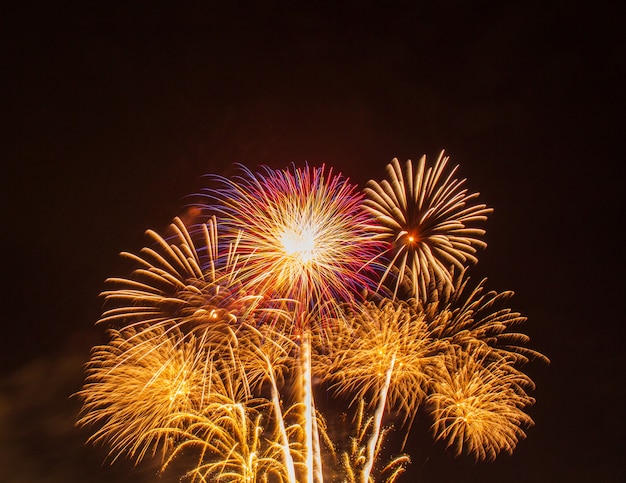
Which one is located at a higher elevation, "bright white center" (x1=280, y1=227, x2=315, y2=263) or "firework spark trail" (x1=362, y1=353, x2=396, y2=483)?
"bright white center" (x1=280, y1=227, x2=315, y2=263)

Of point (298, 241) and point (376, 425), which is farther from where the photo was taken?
point (376, 425)

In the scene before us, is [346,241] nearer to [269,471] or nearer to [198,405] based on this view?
[198,405]

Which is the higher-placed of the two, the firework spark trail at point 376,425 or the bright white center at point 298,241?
the bright white center at point 298,241

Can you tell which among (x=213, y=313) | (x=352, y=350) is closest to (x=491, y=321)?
(x=352, y=350)

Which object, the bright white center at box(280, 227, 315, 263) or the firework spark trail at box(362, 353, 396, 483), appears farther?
the firework spark trail at box(362, 353, 396, 483)

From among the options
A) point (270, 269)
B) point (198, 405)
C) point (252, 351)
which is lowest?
point (198, 405)

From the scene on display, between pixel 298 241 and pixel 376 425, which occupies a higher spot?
pixel 298 241

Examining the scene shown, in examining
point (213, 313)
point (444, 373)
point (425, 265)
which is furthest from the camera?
point (444, 373)

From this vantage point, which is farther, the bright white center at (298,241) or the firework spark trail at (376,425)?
the firework spark trail at (376,425)
